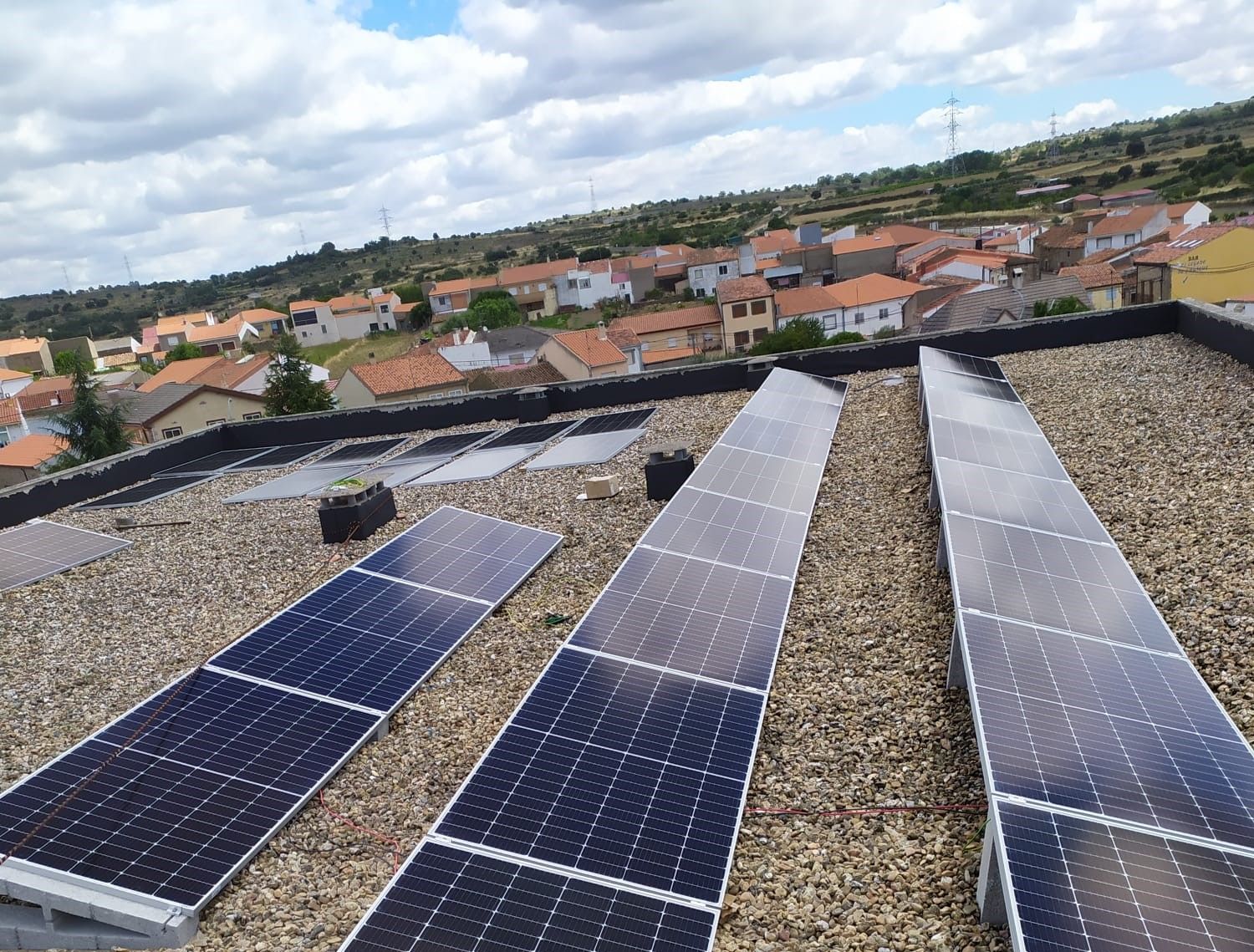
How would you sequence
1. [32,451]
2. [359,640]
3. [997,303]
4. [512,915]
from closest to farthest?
[512,915]
[359,640]
[997,303]
[32,451]

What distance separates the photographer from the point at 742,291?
73.3 metres

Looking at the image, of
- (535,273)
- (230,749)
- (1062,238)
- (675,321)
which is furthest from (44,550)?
(535,273)

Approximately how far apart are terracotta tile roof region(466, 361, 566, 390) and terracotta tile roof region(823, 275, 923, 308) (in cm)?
2874

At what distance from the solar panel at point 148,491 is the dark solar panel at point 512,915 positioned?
19.7 m

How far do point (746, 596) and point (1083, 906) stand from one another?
243 inches

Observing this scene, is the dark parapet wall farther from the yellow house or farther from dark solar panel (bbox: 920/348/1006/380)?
the yellow house

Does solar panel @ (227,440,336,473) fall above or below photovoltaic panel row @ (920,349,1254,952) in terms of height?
below

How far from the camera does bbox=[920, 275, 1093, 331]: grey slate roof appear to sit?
50250mm

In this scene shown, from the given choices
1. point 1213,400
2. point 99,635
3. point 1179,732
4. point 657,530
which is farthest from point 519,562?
point 1213,400

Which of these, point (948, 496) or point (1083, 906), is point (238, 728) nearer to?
point (1083, 906)

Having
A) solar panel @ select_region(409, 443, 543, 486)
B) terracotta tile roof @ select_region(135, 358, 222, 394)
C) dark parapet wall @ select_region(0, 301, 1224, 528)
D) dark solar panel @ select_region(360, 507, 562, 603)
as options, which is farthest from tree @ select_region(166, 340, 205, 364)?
dark solar panel @ select_region(360, 507, 562, 603)

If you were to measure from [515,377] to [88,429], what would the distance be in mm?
25606

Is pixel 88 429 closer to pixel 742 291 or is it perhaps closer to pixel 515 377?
pixel 515 377

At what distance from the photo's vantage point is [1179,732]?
7.89m
